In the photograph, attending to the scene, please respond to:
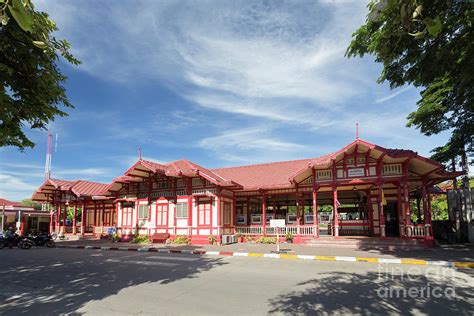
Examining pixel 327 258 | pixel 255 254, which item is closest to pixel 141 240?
pixel 255 254

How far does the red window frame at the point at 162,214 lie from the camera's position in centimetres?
2239

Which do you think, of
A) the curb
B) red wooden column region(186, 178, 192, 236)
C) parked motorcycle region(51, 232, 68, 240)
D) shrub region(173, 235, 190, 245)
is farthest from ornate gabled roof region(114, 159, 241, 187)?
parked motorcycle region(51, 232, 68, 240)

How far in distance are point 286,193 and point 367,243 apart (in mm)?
6423

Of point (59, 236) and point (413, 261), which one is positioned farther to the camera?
point (59, 236)

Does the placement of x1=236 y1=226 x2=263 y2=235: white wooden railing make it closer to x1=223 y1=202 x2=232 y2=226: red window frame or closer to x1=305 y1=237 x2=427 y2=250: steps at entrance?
x1=223 y1=202 x2=232 y2=226: red window frame

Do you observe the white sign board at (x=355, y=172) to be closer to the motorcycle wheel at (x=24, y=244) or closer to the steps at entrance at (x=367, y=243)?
the steps at entrance at (x=367, y=243)

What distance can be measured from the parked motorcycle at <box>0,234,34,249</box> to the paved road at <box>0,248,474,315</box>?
1004 cm

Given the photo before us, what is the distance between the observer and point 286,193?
864 inches

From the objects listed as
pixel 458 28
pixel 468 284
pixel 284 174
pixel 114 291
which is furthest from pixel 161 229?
pixel 458 28

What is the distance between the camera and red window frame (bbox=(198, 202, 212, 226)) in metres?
20.9

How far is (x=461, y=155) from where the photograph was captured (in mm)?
20766

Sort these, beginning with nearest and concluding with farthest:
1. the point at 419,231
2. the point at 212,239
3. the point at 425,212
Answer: the point at 419,231 < the point at 425,212 < the point at 212,239

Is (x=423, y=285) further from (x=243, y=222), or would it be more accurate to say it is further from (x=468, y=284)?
(x=243, y=222)

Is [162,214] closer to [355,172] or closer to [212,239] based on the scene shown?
[212,239]
